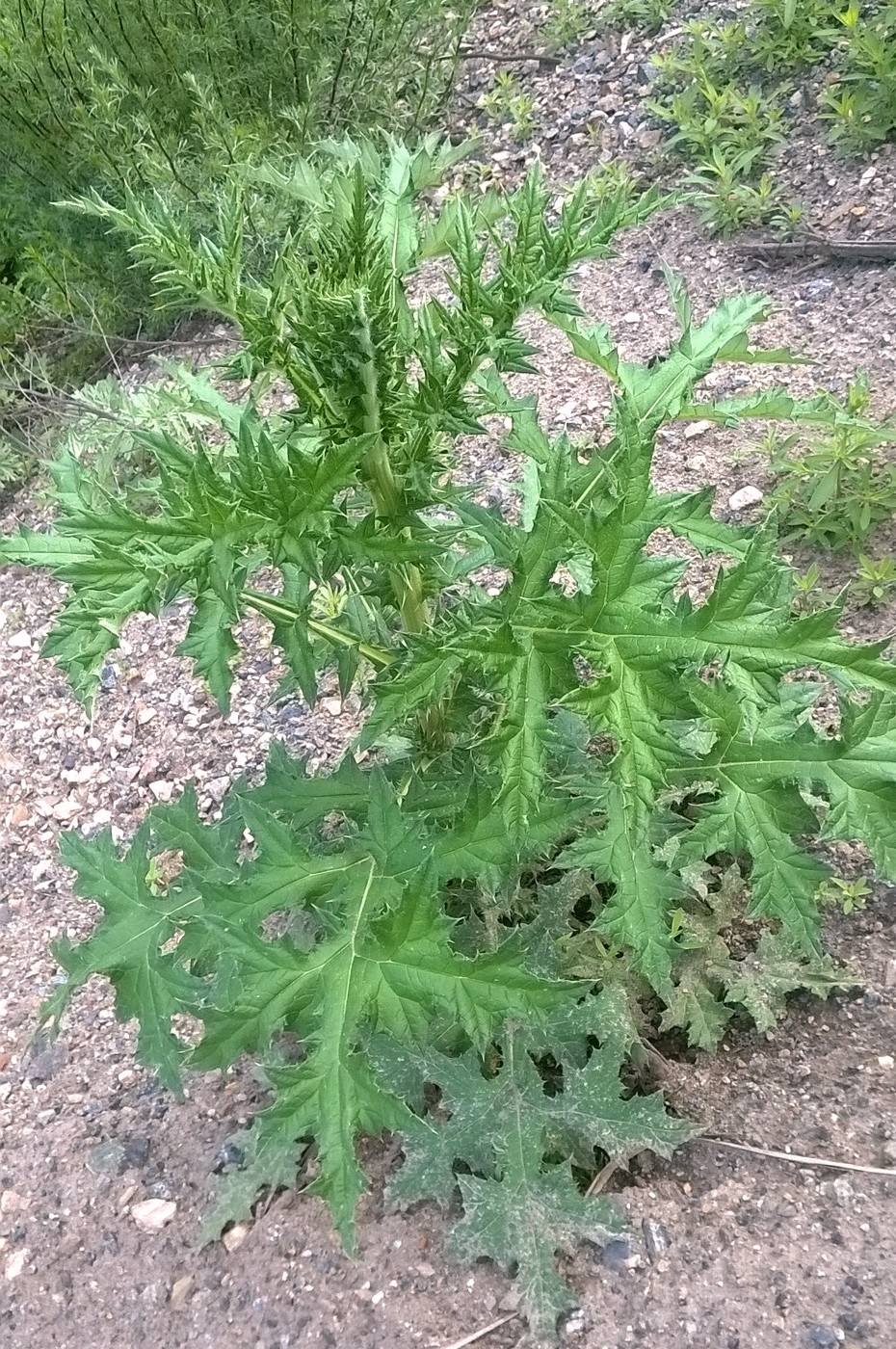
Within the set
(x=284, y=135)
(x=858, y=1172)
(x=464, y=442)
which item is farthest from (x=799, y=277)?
(x=858, y=1172)

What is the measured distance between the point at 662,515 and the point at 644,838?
1.74 ft

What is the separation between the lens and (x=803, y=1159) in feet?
6.16

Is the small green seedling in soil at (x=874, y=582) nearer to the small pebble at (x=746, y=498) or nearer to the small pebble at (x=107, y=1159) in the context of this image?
the small pebble at (x=746, y=498)

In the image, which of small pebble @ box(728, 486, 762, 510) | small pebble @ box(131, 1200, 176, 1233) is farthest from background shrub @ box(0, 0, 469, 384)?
small pebble @ box(131, 1200, 176, 1233)

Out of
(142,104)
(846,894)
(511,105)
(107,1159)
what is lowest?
(846,894)

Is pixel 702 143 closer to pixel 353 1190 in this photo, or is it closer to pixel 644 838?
pixel 644 838

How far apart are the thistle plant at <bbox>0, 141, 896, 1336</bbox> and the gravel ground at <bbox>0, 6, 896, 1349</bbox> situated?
0.11m

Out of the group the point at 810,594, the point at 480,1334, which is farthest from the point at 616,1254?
the point at 810,594

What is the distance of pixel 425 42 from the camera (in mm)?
4332

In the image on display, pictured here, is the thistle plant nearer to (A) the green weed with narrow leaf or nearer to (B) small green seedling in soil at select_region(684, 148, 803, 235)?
(A) the green weed with narrow leaf

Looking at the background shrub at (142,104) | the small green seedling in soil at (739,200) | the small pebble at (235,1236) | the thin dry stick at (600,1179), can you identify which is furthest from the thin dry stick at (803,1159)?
the background shrub at (142,104)

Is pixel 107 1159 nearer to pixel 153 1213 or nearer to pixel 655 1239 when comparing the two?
pixel 153 1213

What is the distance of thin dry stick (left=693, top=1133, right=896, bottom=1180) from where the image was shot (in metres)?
1.82

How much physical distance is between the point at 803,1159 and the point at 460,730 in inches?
38.0
